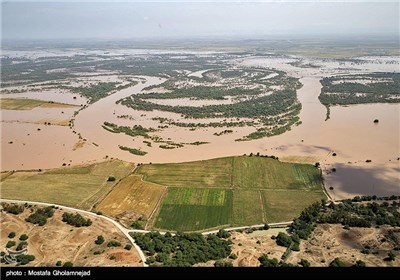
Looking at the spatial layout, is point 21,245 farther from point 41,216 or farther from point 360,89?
point 360,89

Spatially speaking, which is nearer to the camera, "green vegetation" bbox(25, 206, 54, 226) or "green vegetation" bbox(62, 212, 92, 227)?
"green vegetation" bbox(62, 212, 92, 227)

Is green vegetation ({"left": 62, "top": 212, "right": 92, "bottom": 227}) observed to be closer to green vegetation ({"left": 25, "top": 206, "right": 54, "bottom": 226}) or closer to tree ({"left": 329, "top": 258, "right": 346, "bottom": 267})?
green vegetation ({"left": 25, "top": 206, "right": 54, "bottom": 226})

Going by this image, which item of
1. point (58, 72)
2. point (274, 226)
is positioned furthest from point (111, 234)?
point (58, 72)

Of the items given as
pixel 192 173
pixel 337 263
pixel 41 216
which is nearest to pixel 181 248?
pixel 337 263

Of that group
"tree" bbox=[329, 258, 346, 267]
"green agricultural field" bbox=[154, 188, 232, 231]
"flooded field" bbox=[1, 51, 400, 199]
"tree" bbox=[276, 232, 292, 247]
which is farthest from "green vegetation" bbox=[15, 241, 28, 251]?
"tree" bbox=[329, 258, 346, 267]

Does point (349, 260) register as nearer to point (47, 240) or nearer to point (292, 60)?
point (47, 240)
